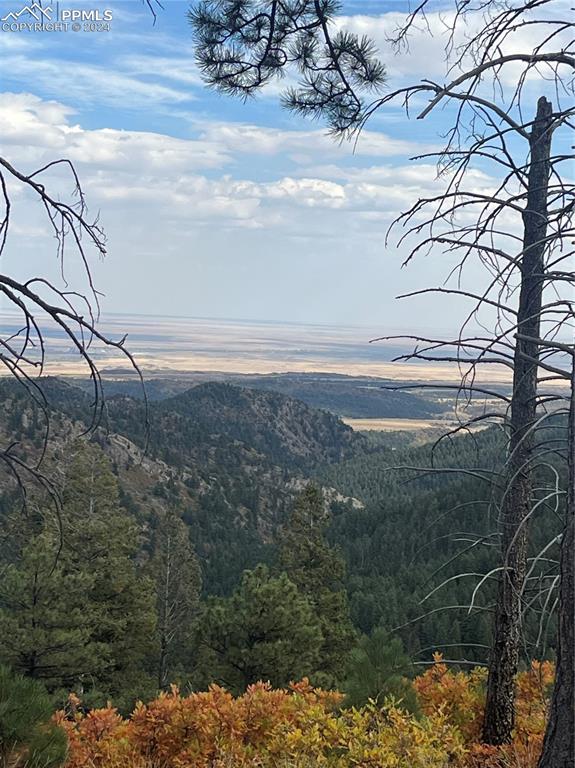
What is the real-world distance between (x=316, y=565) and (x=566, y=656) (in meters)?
19.3

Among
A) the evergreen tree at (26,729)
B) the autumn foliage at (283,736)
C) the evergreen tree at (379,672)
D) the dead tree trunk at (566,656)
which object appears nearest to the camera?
the dead tree trunk at (566,656)

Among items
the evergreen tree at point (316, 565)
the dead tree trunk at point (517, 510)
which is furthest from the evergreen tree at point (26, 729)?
the evergreen tree at point (316, 565)

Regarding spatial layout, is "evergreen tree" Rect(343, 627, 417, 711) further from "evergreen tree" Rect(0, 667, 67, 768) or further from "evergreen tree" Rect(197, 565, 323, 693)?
"evergreen tree" Rect(197, 565, 323, 693)

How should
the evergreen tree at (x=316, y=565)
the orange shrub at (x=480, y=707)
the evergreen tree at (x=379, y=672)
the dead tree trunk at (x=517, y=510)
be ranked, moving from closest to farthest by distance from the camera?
1. the orange shrub at (x=480, y=707)
2. the evergreen tree at (x=379, y=672)
3. the dead tree trunk at (x=517, y=510)
4. the evergreen tree at (x=316, y=565)

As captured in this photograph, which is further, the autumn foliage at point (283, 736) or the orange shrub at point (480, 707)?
the orange shrub at point (480, 707)

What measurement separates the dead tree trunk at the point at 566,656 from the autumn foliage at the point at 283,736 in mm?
1164

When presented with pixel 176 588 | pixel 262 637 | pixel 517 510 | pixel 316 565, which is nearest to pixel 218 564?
pixel 176 588

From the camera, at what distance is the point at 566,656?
395 cm

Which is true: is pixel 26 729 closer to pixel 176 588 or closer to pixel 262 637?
pixel 262 637

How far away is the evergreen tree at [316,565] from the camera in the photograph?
2095 centimetres

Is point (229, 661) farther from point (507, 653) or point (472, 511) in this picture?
point (472, 511)

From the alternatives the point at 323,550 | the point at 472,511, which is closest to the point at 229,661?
the point at 323,550

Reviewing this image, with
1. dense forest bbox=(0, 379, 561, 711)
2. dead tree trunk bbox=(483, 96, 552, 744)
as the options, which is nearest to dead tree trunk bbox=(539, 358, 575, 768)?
dense forest bbox=(0, 379, 561, 711)

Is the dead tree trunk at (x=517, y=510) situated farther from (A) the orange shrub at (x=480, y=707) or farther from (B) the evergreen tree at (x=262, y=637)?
(B) the evergreen tree at (x=262, y=637)
